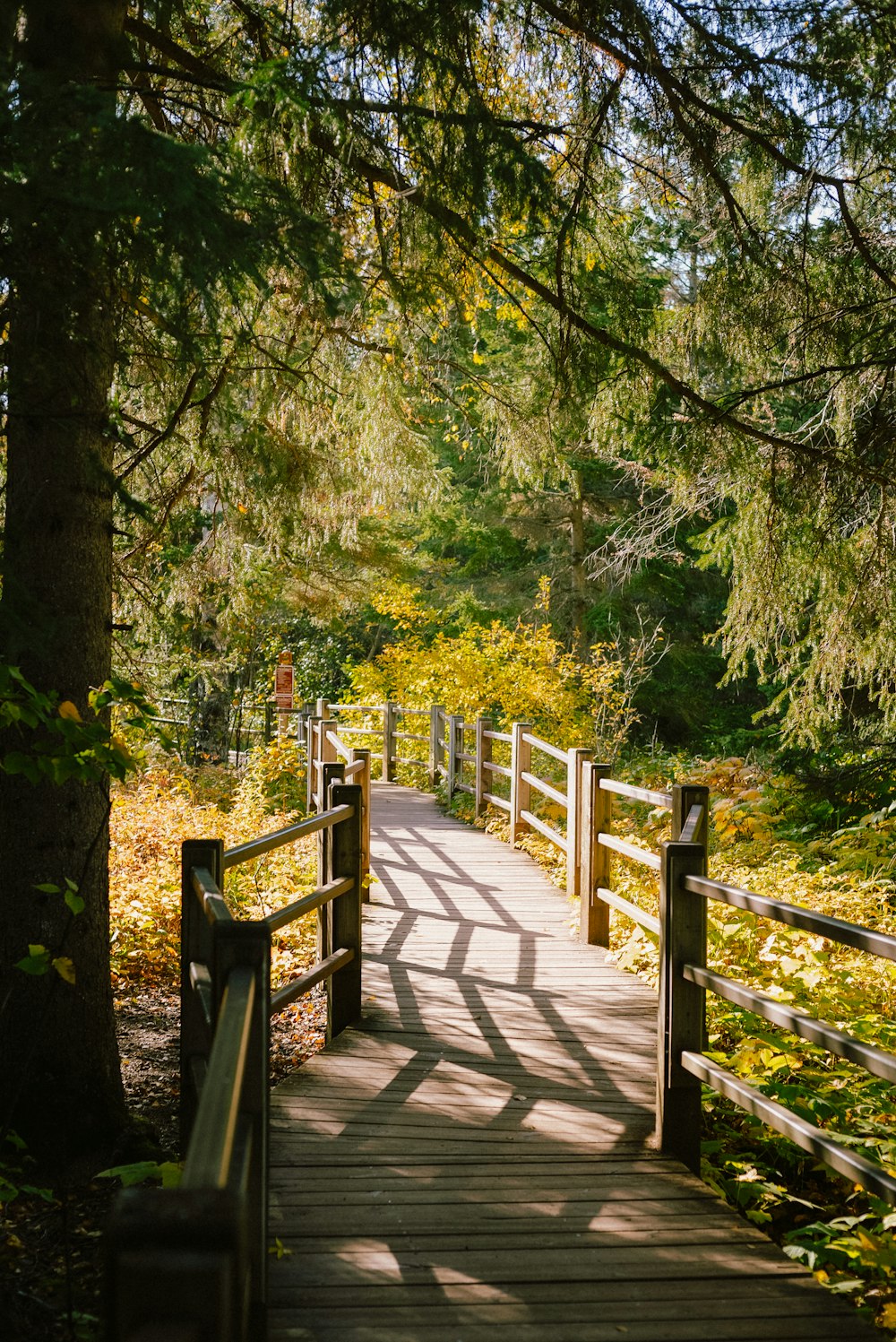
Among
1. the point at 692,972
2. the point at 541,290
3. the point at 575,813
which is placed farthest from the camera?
the point at 575,813

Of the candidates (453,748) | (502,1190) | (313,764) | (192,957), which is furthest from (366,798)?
(502,1190)

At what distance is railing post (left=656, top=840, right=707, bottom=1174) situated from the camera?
161 inches

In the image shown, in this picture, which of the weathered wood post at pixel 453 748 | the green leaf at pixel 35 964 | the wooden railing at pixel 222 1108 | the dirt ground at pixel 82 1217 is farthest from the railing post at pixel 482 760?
the green leaf at pixel 35 964

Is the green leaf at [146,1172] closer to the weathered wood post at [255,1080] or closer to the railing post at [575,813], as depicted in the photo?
the weathered wood post at [255,1080]

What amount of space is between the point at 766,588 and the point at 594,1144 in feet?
14.3

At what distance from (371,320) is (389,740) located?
11966mm

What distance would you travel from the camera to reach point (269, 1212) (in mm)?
3496

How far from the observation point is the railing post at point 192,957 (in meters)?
3.67

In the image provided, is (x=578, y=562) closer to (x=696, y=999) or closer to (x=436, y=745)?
(x=436, y=745)

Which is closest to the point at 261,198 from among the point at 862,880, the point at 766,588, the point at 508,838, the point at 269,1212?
the point at 269,1212

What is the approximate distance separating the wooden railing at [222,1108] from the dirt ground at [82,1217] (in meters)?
0.32

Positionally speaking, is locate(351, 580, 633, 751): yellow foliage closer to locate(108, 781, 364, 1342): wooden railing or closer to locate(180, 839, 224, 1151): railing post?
locate(108, 781, 364, 1342): wooden railing

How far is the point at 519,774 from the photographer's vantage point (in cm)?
1073

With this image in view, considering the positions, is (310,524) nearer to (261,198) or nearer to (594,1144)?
(261,198)
